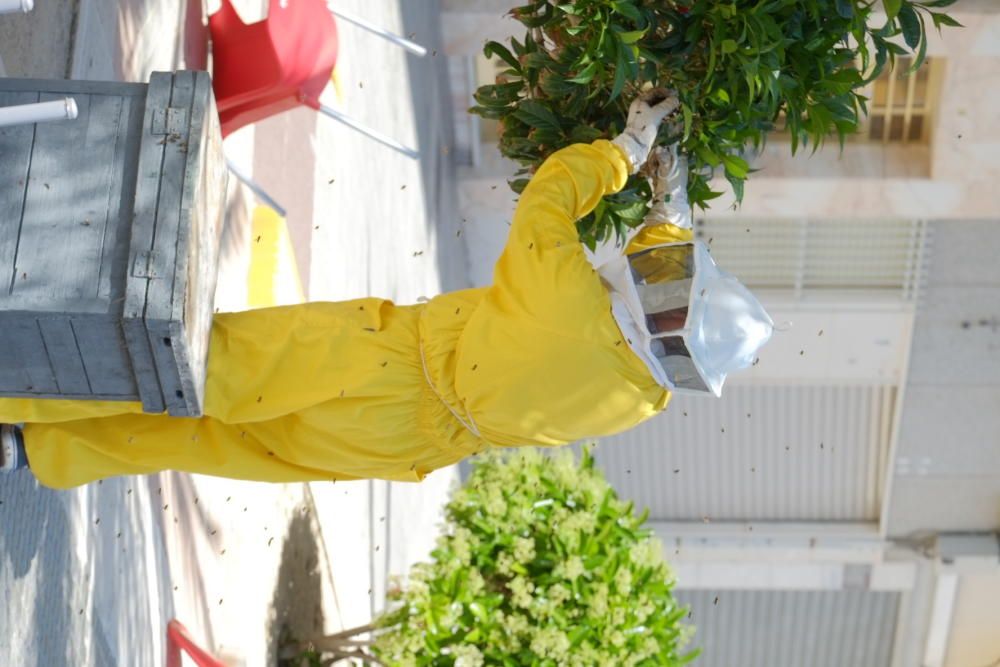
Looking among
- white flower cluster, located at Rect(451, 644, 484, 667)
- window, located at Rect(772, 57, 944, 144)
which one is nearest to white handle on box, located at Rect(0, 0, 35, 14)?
white flower cluster, located at Rect(451, 644, 484, 667)

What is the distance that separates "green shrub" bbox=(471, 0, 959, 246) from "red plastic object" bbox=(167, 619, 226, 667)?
195 cm

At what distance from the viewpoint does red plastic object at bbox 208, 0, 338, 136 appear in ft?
15.2

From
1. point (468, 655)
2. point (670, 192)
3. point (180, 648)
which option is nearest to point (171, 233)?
point (670, 192)

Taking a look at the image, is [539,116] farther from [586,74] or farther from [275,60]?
[275,60]

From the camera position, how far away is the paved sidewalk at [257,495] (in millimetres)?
3621

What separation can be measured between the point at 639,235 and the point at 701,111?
0.34 metres

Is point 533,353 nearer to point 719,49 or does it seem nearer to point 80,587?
point 719,49

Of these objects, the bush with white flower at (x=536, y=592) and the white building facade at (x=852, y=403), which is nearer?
the bush with white flower at (x=536, y=592)

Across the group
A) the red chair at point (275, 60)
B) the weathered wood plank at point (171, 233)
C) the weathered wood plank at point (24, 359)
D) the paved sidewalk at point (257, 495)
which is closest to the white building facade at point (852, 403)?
the paved sidewalk at point (257, 495)

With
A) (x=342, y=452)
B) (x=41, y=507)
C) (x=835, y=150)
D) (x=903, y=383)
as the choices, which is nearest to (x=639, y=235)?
(x=342, y=452)

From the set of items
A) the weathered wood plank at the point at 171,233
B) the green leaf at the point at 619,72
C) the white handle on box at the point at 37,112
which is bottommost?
the weathered wood plank at the point at 171,233

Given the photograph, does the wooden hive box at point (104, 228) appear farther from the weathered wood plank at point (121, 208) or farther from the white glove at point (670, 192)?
the white glove at point (670, 192)

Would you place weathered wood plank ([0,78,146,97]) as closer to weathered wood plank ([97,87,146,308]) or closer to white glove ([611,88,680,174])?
weathered wood plank ([97,87,146,308])

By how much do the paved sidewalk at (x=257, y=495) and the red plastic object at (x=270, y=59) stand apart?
0.12 m
